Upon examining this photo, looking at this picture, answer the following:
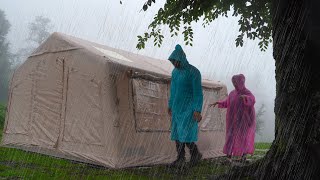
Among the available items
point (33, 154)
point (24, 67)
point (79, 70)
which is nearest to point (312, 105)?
point (79, 70)

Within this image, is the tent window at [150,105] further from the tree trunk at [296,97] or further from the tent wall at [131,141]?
the tree trunk at [296,97]

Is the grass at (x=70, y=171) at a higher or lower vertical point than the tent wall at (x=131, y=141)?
lower

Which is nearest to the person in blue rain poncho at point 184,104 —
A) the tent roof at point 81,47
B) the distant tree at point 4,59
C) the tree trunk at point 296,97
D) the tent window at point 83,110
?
the tent roof at point 81,47

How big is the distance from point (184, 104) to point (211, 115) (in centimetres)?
269

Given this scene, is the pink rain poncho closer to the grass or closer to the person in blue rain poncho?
the grass

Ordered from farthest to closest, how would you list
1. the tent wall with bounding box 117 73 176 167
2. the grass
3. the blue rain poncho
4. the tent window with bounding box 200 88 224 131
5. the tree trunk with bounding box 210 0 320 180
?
1. the tent window with bounding box 200 88 224 131
2. the blue rain poncho
3. the tent wall with bounding box 117 73 176 167
4. the grass
5. the tree trunk with bounding box 210 0 320 180

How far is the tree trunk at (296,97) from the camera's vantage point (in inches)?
152

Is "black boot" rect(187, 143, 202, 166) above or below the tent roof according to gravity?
below

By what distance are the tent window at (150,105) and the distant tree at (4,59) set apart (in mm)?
37687

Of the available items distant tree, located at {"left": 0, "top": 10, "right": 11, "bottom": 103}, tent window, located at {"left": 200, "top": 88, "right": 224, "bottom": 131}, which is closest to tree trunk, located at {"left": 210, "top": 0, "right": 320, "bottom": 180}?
tent window, located at {"left": 200, "top": 88, "right": 224, "bottom": 131}

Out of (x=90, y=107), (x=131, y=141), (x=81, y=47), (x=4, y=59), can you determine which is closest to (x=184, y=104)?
(x=131, y=141)

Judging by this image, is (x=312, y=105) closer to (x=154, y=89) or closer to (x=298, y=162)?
(x=298, y=162)

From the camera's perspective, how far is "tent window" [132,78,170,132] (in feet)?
21.5

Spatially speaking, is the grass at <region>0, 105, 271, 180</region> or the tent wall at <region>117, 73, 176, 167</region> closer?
the grass at <region>0, 105, 271, 180</region>
